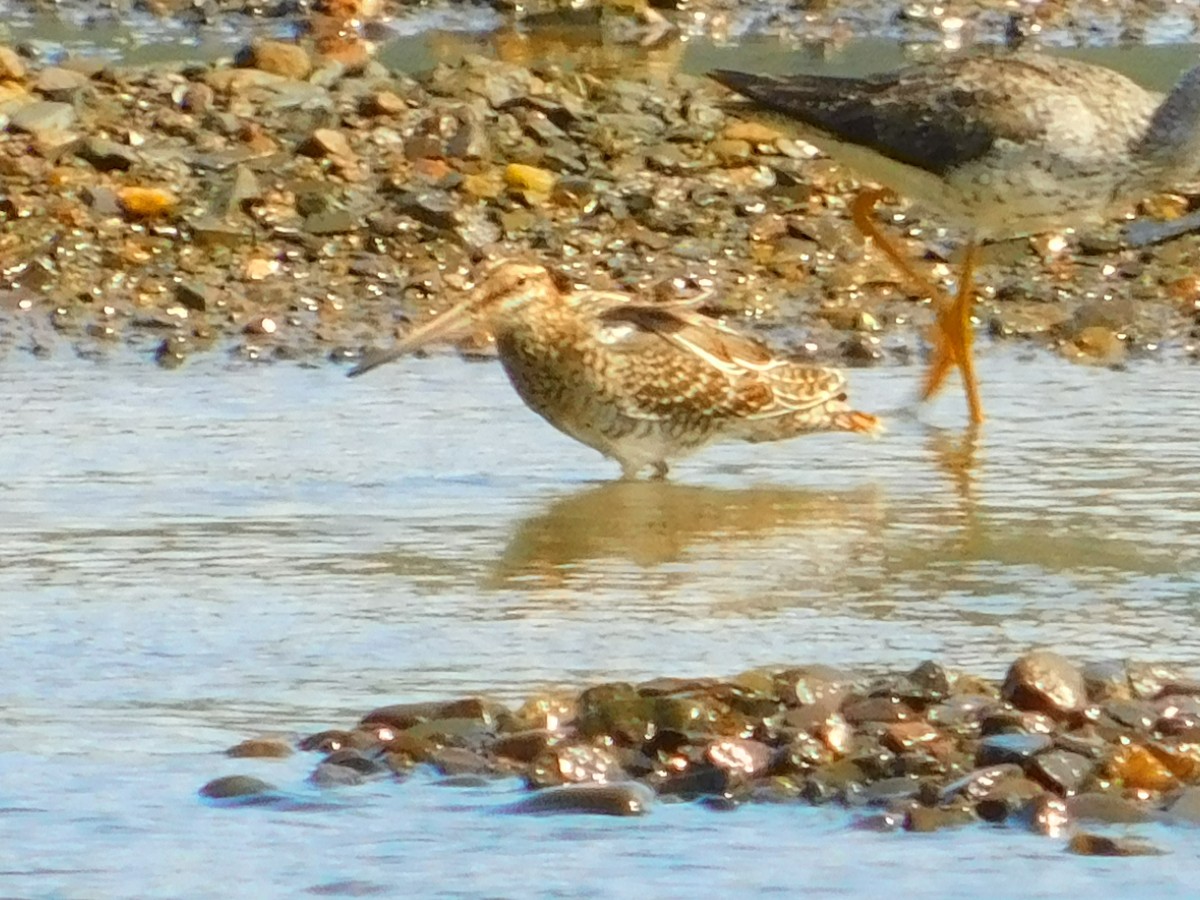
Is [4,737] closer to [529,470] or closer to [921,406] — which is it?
[529,470]

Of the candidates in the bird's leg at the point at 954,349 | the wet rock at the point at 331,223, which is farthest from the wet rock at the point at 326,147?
the bird's leg at the point at 954,349

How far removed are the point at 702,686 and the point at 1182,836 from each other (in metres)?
1.04

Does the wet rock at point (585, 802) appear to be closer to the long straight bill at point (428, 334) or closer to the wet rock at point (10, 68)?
the long straight bill at point (428, 334)

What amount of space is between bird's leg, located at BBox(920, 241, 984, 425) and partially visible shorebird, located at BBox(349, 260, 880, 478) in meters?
0.57

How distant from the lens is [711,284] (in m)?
10.5

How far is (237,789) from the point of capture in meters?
4.89

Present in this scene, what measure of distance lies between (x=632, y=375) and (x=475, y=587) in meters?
1.68

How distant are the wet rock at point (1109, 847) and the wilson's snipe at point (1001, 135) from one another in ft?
16.2

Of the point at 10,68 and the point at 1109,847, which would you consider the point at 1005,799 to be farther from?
the point at 10,68

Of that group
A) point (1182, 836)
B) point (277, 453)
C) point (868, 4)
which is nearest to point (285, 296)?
point (277, 453)

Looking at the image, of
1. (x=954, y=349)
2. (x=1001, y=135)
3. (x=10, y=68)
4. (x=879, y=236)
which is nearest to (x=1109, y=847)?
(x=954, y=349)

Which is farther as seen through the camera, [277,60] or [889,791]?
[277,60]

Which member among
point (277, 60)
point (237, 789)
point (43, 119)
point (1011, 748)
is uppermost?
point (277, 60)

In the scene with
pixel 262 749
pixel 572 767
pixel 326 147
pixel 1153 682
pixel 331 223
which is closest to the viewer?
pixel 572 767
